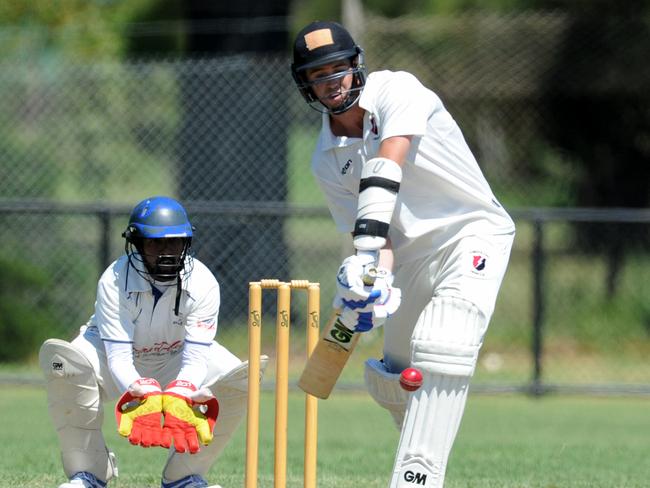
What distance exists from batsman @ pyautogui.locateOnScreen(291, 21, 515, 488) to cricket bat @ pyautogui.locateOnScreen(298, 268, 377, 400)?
17 centimetres

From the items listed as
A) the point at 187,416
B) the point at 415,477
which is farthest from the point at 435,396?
the point at 187,416

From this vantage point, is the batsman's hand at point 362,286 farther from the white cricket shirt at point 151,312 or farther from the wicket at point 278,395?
the white cricket shirt at point 151,312

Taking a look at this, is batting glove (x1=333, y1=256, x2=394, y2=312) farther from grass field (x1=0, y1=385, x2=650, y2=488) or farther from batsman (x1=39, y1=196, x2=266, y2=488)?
grass field (x1=0, y1=385, x2=650, y2=488)

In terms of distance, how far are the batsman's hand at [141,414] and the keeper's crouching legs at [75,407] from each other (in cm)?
30

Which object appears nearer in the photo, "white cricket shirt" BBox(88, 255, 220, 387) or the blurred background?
"white cricket shirt" BBox(88, 255, 220, 387)

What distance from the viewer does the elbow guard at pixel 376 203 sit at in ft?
15.4

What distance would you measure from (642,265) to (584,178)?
125 inches

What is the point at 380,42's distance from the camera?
43.1 feet

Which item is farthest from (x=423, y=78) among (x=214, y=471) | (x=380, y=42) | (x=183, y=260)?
(x=183, y=260)

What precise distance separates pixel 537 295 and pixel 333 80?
249 inches

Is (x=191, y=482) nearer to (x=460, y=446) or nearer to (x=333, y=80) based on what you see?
(x=333, y=80)

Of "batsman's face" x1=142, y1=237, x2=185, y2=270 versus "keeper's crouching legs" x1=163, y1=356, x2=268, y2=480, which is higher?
"batsman's face" x1=142, y1=237, x2=185, y2=270

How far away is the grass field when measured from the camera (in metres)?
6.47

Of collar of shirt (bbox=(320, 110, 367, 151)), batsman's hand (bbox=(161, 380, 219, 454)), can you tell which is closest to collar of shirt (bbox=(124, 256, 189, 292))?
batsman's hand (bbox=(161, 380, 219, 454))
